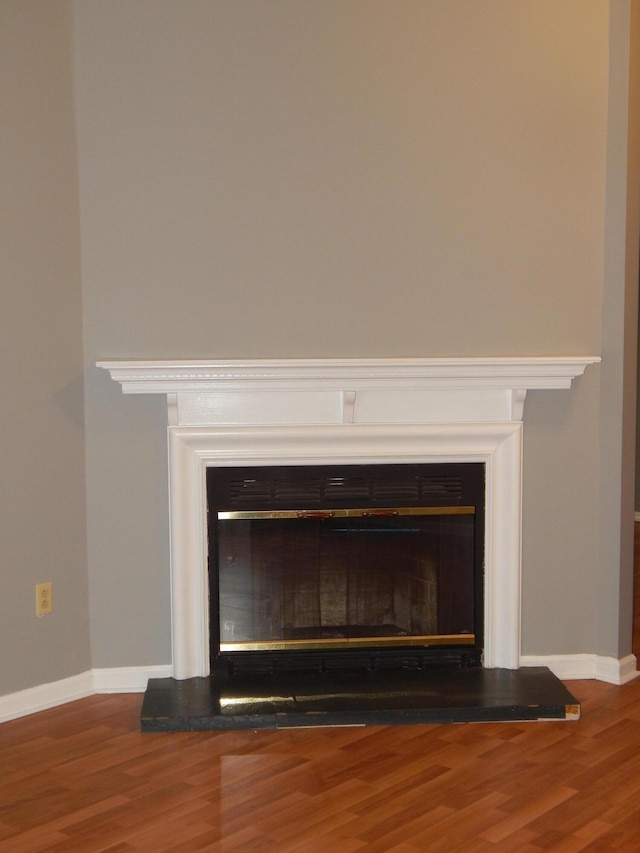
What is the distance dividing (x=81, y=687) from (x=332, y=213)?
6.29ft

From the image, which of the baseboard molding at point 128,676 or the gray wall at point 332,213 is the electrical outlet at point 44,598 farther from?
the baseboard molding at point 128,676

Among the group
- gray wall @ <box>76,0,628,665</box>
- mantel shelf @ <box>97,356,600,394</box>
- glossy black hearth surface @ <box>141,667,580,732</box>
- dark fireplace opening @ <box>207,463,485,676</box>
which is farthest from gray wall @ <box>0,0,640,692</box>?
glossy black hearth surface @ <box>141,667,580,732</box>

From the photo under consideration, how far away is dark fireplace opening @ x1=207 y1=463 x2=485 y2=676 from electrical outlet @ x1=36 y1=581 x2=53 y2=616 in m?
0.56

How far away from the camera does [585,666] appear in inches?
144

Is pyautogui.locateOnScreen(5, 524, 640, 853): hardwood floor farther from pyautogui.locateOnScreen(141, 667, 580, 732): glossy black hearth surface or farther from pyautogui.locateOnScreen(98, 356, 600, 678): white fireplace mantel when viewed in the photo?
pyautogui.locateOnScreen(98, 356, 600, 678): white fireplace mantel

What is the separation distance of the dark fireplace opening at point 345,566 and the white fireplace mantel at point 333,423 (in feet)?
0.21

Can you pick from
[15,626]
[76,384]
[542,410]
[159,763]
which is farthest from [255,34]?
[159,763]

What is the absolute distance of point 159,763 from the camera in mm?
2916

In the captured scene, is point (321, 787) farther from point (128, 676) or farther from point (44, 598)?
point (44, 598)

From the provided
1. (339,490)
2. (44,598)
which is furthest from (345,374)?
(44,598)

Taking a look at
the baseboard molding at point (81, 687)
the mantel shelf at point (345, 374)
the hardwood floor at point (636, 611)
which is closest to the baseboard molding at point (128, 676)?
the baseboard molding at point (81, 687)

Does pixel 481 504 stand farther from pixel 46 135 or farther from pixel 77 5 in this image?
pixel 77 5

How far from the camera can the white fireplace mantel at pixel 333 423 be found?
10.9 ft

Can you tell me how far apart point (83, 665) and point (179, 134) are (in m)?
1.91
